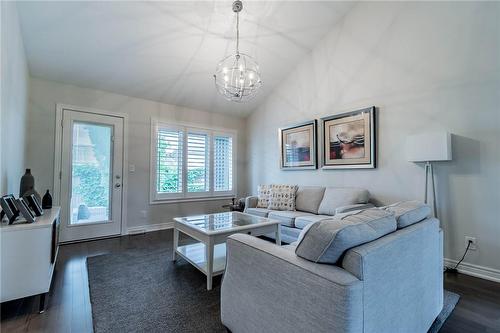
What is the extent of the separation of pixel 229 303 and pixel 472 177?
109 inches

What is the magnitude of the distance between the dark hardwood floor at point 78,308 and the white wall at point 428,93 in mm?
457

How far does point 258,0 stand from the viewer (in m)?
3.11

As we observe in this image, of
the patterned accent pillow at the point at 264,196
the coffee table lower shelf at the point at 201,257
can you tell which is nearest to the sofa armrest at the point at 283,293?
the coffee table lower shelf at the point at 201,257

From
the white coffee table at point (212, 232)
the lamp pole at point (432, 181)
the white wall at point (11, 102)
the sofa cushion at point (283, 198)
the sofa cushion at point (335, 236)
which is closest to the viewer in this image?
the sofa cushion at point (335, 236)

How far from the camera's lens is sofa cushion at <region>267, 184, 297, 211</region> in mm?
3867

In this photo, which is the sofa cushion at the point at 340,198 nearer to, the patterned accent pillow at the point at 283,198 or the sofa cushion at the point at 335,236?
the patterned accent pillow at the point at 283,198

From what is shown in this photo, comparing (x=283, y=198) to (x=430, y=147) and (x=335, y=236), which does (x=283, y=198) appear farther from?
(x=335, y=236)

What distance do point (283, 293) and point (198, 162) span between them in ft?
13.3

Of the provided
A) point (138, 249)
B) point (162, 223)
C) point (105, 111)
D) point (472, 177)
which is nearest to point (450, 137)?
point (472, 177)

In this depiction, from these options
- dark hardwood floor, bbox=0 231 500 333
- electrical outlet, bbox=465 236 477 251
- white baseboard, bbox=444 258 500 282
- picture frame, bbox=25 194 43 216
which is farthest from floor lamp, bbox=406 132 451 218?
picture frame, bbox=25 194 43 216

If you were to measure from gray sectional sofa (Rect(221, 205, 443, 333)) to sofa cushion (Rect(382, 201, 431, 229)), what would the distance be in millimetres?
11

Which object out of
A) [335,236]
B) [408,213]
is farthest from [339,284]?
[408,213]

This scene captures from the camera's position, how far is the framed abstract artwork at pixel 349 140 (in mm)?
3377

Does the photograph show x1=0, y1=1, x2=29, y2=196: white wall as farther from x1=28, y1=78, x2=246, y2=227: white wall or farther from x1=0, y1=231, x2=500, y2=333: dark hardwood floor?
x1=0, y1=231, x2=500, y2=333: dark hardwood floor
